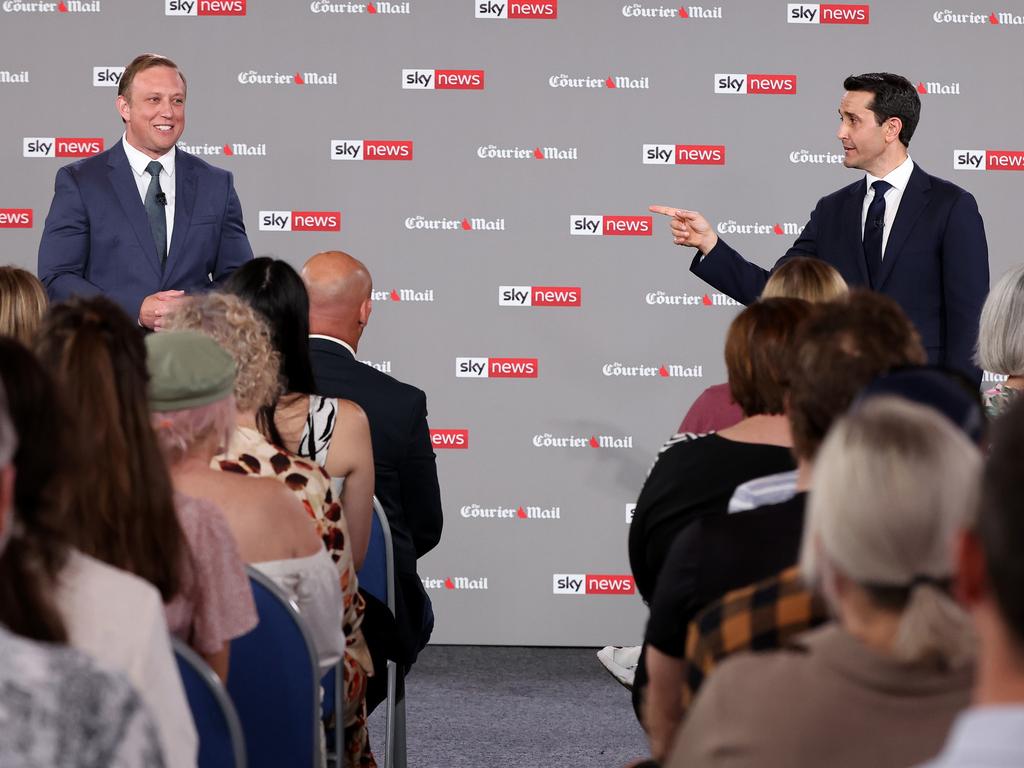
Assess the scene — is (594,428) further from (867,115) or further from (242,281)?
(242,281)

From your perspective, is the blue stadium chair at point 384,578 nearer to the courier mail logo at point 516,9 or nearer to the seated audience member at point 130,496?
the seated audience member at point 130,496

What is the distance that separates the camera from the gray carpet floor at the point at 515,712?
4.06m

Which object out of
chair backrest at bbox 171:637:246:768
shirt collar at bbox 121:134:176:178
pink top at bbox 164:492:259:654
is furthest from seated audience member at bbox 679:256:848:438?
shirt collar at bbox 121:134:176:178

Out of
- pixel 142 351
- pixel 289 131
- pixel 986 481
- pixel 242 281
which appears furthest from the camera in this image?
pixel 289 131

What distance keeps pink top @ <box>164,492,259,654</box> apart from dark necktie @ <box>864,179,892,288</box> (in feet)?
9.79

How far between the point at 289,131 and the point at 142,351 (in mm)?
3841

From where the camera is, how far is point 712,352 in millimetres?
5520

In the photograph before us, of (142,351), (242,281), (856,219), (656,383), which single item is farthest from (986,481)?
(656,383)

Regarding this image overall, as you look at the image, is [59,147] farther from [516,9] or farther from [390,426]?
[390,426]

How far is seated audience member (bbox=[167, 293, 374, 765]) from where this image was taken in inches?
101

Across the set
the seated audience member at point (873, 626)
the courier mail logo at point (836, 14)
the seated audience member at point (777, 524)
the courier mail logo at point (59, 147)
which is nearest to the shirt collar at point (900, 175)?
the courier mail logo at point (836, 14)

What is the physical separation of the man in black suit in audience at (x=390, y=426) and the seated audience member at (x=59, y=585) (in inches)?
71.9

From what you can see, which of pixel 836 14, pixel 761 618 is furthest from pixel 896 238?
pixel 761 618

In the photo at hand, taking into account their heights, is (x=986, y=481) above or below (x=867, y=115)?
below
